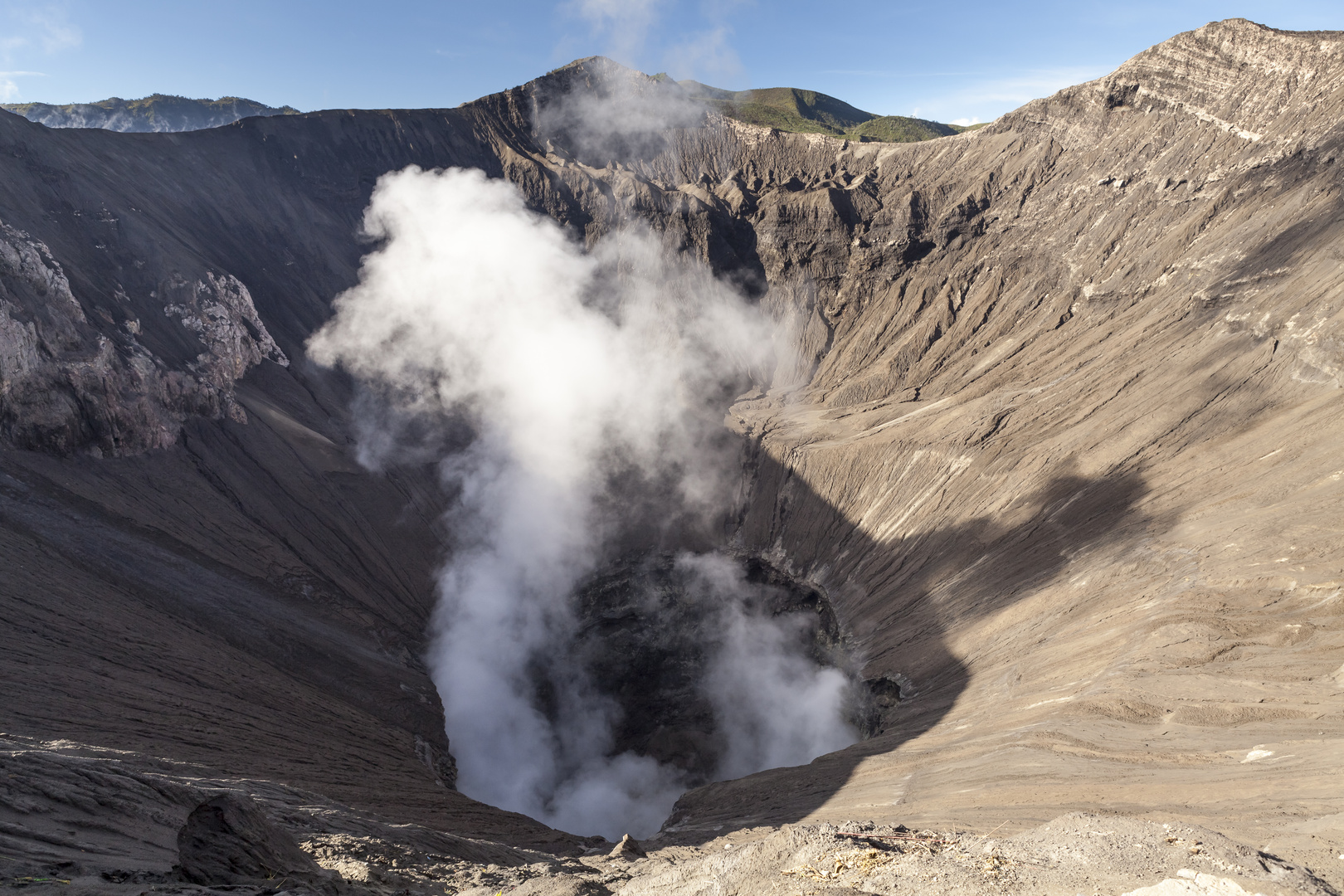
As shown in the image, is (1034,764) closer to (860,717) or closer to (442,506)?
(860,717)

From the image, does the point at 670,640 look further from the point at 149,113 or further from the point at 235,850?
the point at 149,113

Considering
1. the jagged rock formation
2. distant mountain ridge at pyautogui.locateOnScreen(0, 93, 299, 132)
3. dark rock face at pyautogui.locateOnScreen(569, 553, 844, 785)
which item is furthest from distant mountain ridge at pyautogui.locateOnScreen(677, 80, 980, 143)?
distant mountain ridge at pyautogui.locateOnScreen(0, 93, 299, 132)

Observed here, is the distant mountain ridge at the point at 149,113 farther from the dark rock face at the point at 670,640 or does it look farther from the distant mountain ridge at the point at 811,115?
the dark rock face at the point at 670,640

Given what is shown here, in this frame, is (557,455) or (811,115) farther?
(811,115)

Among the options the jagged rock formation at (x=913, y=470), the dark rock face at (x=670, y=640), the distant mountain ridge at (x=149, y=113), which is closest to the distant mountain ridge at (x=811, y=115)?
the jagged rock formation at (x=913, y=470)

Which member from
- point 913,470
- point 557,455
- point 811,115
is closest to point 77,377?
point 557,455

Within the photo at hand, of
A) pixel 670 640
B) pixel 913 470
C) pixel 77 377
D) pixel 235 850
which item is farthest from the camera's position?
pixel 670 640

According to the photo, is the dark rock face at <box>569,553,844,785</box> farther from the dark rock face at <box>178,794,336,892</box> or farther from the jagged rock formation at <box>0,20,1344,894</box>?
the dark rock face at <box>178,794,336,892</box>
